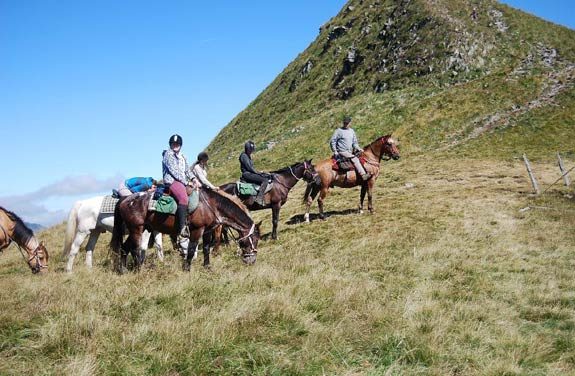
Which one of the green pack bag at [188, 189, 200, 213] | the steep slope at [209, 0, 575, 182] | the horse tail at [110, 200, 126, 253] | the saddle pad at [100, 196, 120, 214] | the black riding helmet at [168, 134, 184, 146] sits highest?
the steep slope at [209, 0, 575, 182]

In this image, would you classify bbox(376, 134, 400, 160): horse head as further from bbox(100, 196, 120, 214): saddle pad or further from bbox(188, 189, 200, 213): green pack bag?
bbox(100, 196, 120, 214): saddle pad

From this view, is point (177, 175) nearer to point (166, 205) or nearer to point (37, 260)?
point (166, 205)

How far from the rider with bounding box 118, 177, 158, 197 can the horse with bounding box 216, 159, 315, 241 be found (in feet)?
9.58

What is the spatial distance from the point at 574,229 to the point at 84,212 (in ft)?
48.3

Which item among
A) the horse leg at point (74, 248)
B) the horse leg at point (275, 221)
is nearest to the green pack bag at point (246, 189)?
the horse leg at point (275, 221)

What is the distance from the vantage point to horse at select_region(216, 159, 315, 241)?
47.3 feet

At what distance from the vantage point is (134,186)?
39.5 feet

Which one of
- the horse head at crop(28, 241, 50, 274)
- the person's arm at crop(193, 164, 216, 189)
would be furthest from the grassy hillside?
the person's arm at crop(193, 164, 216, 189)

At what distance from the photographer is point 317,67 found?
56531 millimetres

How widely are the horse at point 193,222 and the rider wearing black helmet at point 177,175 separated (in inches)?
13.8

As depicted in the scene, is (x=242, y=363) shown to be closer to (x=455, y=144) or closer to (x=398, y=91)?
(x=455, y=144)

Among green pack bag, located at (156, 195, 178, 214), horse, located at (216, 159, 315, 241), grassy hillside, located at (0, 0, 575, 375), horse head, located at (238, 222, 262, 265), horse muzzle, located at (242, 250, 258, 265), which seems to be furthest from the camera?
horse, located at (216, 159, 315, 241)

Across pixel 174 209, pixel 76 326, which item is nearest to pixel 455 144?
pixel 174 209

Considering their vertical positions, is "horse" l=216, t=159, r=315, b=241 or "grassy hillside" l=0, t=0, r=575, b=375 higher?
"horse" l=216, t=159, r=315, b=241
